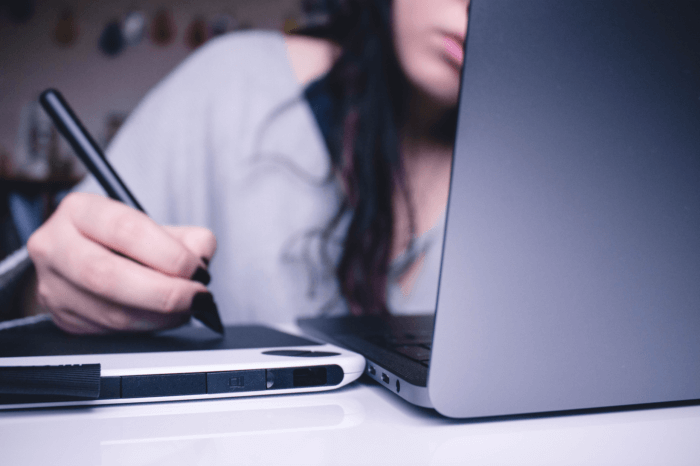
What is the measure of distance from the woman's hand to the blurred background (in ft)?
7.05

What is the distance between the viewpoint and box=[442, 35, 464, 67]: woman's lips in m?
0.74

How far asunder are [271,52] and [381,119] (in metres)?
0.32

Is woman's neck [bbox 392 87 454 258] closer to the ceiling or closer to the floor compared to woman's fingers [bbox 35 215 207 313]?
closer to the ceiling

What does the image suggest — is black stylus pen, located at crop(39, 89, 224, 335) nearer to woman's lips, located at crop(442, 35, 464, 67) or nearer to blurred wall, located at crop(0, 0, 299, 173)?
woman's lips, located at crop(442, 35, 464, 67)

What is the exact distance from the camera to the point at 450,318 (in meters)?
0.20

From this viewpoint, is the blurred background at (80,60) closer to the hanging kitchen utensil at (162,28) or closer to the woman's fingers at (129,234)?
the hanging kitchen utensil at (162,28)

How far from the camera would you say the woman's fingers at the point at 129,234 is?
14.1 inches

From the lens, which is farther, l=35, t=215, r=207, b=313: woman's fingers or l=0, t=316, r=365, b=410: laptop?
l=35, t=215, r=207, b=313: woman's fingers

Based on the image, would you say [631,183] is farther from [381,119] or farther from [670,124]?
[381,119]

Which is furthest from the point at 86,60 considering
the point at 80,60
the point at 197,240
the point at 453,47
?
the point at 197,240

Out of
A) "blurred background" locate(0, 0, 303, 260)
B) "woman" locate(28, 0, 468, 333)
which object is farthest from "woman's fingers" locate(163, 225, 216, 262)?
"blurred background" locate(0, 0, 303, 260)

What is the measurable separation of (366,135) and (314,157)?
121 millimetres

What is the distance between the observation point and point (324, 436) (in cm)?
21

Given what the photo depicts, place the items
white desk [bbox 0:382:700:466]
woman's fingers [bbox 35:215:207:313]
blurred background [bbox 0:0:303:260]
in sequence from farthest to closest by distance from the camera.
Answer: blurred background [bbox 0:0:303:260] < woman's fingers [bbox 35:215:207:313] < white desk [bbox 0:382:700:466]
